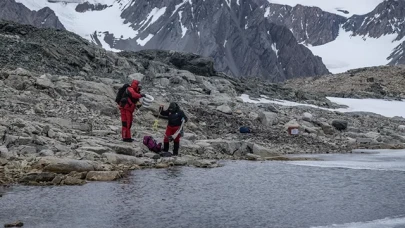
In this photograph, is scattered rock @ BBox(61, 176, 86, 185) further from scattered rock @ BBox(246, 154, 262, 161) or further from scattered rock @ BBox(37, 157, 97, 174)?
scattered rock @ BBox(246, 154, 262, 161)

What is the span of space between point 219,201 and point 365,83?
56880 millimetres

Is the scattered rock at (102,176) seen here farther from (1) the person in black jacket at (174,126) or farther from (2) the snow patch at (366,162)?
(2) the snow patch at (366,162)

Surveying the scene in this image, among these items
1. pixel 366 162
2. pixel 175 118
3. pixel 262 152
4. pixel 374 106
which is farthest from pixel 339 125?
pixel 374 106

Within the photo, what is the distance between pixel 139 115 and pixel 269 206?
1347 centimetres

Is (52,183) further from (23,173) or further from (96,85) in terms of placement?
(96,85)

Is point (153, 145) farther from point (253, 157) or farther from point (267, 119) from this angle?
point (267, 119)

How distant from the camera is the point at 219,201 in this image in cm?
1126

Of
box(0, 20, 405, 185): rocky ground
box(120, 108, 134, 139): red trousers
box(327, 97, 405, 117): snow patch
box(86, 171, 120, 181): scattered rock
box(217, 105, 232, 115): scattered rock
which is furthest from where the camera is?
box(327, 97, 405, 117): snow patch

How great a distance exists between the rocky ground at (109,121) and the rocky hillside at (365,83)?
18.4 metres

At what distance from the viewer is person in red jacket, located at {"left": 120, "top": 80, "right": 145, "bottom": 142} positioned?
17.8m

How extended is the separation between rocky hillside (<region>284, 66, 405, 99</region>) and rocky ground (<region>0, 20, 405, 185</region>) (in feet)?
60.3

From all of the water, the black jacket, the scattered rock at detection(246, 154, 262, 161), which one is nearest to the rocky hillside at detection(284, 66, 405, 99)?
the scattered rock at detection(246, 154, 262, 161)

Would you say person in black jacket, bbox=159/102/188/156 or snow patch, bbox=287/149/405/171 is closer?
snow patch, bbox=287/149/405/171

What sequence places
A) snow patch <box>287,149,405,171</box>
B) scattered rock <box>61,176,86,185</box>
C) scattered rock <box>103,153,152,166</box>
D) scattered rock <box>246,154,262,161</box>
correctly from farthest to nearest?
scattered rock <box>246,154,262,161</box> → snow patch <box>287,149,405,171</box> → scattered rock <box>103,153,152,166</box> → scattered rock <box>61,176,86,185</box>
